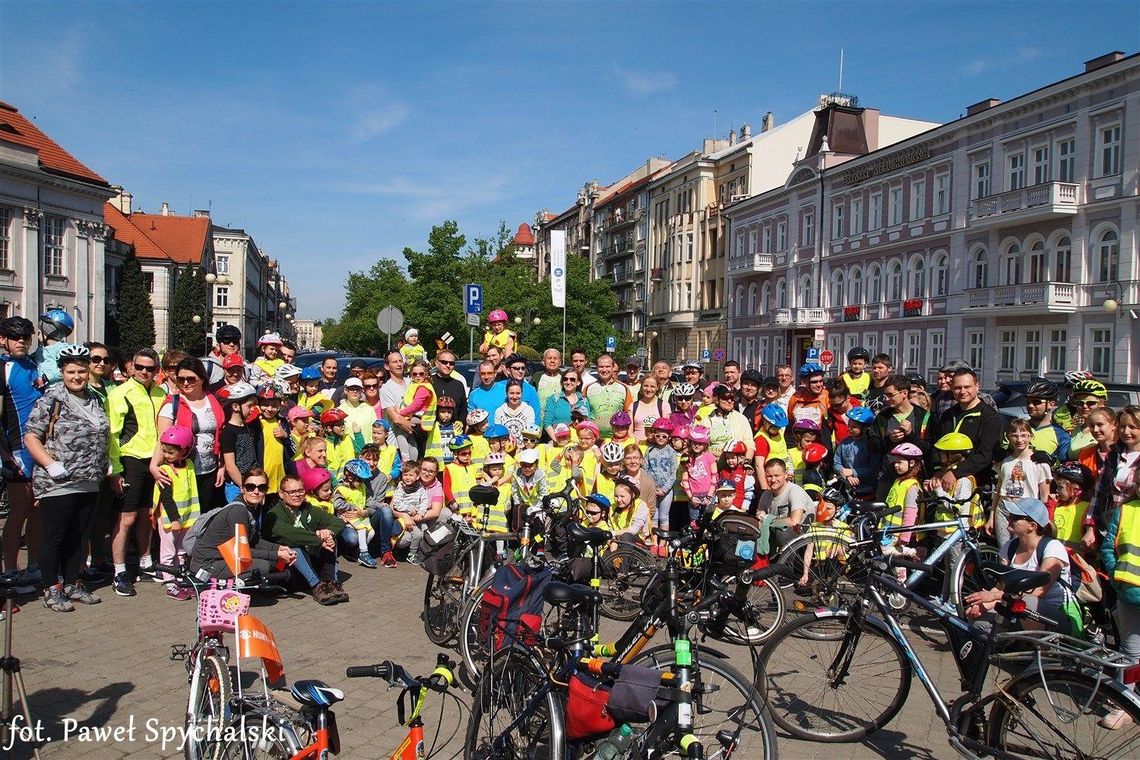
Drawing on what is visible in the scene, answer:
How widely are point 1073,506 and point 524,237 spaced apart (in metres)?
119

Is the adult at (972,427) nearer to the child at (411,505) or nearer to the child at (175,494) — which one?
the child at (411,505)

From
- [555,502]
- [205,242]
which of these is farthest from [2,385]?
[205,242]

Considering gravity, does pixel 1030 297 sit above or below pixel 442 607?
above

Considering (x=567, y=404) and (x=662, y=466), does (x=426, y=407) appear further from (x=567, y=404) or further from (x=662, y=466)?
(x=662, y=466)

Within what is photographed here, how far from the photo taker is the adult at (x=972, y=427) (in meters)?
7.28

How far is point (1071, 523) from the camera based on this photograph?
6301mm

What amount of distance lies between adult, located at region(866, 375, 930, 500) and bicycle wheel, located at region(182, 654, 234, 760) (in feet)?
19.7

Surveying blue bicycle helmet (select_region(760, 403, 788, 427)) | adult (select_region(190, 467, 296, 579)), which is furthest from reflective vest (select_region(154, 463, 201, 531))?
blue bicycle helmet (select_region(760, 403, 788, 427))

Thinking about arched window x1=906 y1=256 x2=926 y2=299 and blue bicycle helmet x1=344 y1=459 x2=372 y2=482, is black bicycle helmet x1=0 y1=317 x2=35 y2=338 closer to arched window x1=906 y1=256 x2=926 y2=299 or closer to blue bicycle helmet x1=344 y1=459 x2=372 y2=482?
blue bicycle helmet x1=344 y1=459 x2=372 y2=482

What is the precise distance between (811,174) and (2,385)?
4405cm

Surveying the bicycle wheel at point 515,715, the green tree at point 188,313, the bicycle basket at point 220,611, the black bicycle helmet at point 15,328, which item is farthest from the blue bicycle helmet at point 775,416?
the green tree at point 188,313

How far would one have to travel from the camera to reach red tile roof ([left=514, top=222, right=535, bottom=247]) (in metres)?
122

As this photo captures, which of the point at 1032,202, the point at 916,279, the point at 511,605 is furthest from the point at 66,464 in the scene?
the point at 916,279

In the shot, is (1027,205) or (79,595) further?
(1027,205)
